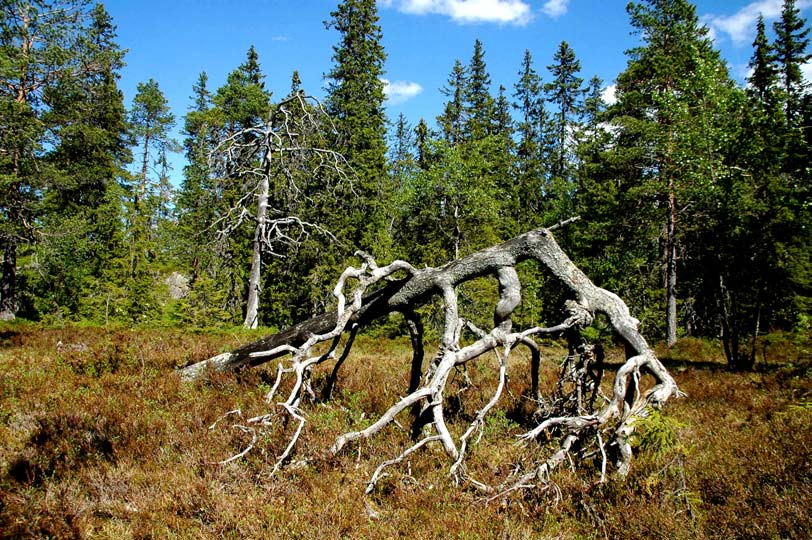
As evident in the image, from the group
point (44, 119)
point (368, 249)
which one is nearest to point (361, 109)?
point (368, 249)

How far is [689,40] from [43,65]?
24.1 meters

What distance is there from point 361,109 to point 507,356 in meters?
20.6

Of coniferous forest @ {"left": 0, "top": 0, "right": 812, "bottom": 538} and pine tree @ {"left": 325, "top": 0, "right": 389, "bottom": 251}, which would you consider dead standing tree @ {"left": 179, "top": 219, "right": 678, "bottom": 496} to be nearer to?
coniferous forest @ {"left": 0, "top": 0, "right": 812, "bottom": 538}

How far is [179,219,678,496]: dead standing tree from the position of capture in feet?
13.9

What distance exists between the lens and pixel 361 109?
2264 cm

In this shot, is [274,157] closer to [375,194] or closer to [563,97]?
[375,194]

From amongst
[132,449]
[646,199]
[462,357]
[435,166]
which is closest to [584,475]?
[462,357]

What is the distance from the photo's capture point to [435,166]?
18.4m

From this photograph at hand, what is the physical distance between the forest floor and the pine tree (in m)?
15.7

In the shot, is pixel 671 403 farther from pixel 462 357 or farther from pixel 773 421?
pixel 462 357

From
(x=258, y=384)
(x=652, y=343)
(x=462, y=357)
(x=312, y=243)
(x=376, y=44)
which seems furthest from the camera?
(x=376, y=44)

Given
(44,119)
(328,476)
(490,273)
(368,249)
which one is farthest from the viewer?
(368,249)

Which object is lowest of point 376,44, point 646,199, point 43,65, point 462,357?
point 462,357

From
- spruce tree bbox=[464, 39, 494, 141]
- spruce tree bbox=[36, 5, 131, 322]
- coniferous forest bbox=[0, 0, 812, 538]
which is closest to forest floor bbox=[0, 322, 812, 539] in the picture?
coniferous forest bbox=[0, 0, 812, 538]
